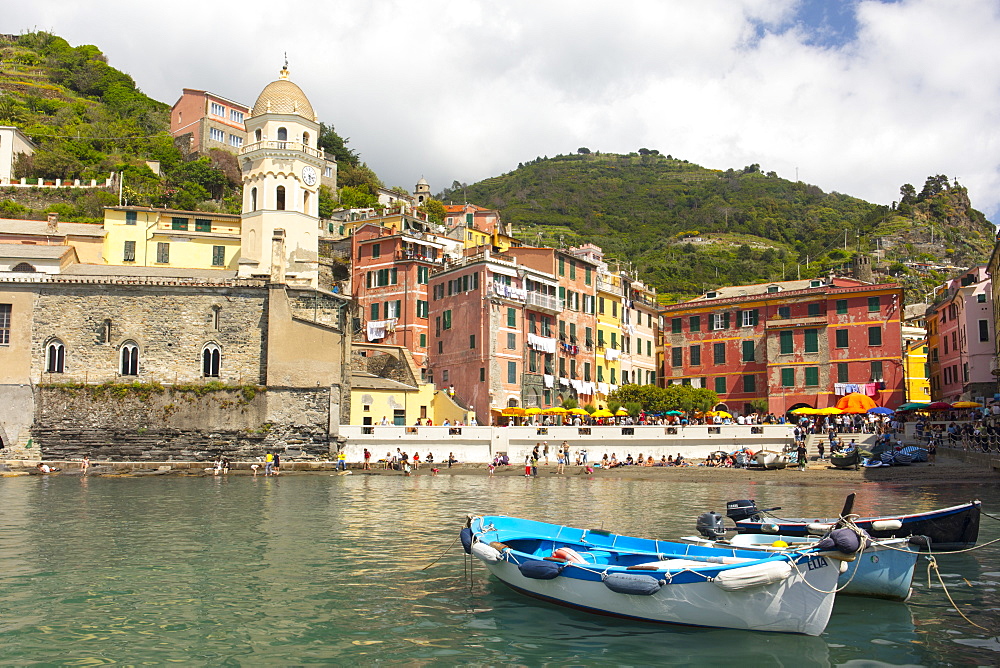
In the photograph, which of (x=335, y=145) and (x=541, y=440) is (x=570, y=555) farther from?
(x=335, y=145)

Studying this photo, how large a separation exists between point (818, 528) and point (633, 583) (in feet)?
19.1

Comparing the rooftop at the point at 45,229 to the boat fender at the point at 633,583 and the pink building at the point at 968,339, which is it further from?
the pink building at the point at 968,339

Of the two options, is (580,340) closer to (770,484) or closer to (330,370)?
(330,370)

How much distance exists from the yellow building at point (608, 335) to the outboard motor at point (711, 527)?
43771 mm

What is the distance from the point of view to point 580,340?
60.5 m

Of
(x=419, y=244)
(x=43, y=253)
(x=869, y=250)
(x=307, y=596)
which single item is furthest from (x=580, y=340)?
(x=869, y=250)

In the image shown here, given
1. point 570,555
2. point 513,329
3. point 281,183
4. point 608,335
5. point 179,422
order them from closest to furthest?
point 570,555 → point 179,422 → point 513,329 → point 281,183 → point 608,335

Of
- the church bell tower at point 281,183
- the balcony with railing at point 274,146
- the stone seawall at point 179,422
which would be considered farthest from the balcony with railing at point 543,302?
the balcony with railing at point 274,146

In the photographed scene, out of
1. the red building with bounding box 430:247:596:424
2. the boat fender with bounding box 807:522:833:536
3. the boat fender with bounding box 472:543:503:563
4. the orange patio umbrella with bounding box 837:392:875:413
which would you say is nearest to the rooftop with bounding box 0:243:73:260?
the red building with bounding box 430:247:596:424

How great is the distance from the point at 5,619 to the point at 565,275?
49.3 meters

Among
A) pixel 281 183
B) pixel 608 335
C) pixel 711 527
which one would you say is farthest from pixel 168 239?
pixel 711 527

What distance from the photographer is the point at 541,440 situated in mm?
47156

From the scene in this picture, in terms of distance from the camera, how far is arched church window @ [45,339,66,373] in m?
47.0

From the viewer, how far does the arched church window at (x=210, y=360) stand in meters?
48.3
